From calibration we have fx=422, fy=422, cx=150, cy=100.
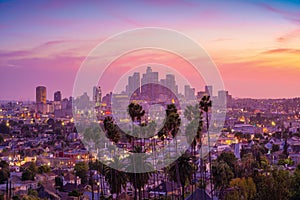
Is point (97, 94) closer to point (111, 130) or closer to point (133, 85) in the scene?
point (133, 85)

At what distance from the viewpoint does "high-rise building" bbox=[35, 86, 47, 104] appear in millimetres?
182688

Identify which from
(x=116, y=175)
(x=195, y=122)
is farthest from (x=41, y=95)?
(x=116, y=175)

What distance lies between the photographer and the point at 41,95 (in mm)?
187000

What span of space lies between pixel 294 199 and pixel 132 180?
6.77m

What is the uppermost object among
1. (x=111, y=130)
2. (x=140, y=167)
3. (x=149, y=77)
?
(x=149, y=77)

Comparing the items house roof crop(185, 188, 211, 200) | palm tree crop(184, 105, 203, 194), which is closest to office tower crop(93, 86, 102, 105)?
palm tree crop(184, 105, 203, 194)

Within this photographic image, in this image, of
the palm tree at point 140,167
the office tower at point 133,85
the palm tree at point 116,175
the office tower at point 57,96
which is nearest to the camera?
the palm tree at point 140,167

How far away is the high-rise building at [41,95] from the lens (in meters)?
183

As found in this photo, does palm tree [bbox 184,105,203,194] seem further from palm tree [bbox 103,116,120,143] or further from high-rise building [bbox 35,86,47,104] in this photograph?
high-rise building [bbox 35,86,47,104]

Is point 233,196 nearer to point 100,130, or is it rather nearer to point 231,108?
point 100,130

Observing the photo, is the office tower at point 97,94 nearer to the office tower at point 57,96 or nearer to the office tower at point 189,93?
the office tower at point 189,93

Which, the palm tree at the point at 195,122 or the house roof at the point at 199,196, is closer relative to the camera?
the house roof at the point at 199,196

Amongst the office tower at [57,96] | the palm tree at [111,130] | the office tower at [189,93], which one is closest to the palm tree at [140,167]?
the palm tree at [111,130]

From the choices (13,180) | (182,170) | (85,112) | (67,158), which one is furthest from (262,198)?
(85,112)
